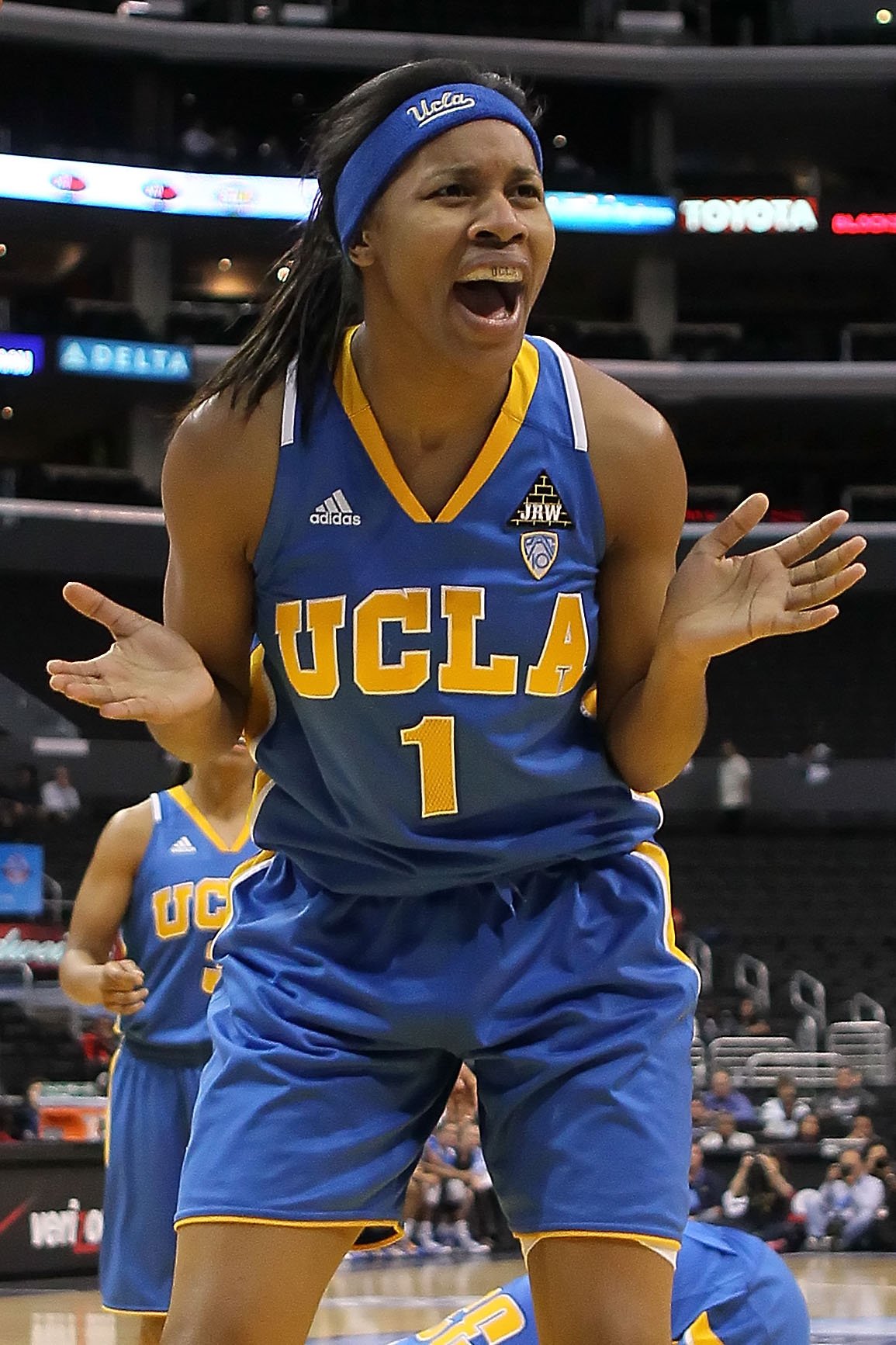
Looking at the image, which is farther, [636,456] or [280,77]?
[280,77]

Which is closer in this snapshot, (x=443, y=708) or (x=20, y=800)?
(x=443, y=708)

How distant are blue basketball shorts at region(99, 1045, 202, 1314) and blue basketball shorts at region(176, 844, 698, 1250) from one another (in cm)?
266

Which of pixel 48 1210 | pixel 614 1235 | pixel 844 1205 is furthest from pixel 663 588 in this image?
pixel 844 1205

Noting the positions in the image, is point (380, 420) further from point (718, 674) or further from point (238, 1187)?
point (718, 674)

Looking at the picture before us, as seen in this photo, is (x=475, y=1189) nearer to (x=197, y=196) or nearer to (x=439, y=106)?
(x=439, y=106)

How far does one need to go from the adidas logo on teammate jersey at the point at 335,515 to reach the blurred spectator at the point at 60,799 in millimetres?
20339

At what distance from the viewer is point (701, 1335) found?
3.84m

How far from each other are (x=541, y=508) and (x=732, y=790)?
78.3 feet

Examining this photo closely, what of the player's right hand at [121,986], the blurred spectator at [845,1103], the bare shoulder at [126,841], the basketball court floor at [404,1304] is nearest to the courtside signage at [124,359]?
the blurred spectator at [845,1103]

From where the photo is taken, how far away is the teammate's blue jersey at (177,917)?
618 cm

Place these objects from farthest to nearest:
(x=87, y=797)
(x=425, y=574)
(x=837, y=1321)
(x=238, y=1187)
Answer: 1. (x=87, y=797)
2. (x=837, y=1321)
3. (x=425, y=574)
4. (x=238, y=1187)

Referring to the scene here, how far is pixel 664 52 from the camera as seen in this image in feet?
104

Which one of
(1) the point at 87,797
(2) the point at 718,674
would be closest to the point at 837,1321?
(1) the point at 87,797

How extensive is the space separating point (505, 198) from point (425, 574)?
24.9 inches
